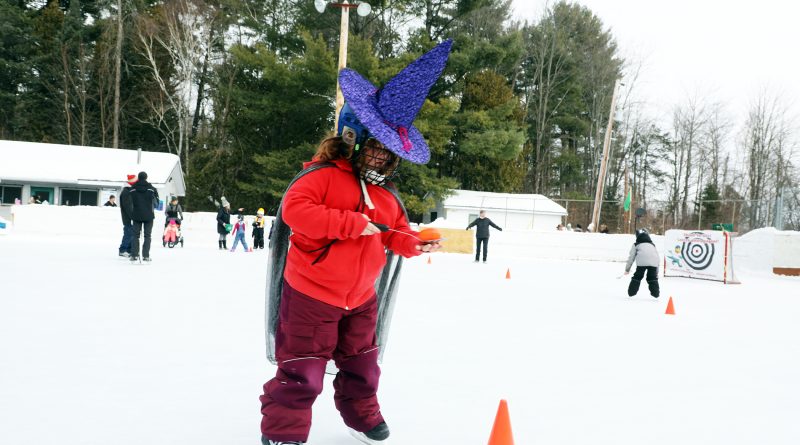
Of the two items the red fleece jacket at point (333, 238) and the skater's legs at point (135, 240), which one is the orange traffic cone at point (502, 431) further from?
the skater's legs at point (135, 240)

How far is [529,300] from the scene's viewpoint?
8477 millimetres

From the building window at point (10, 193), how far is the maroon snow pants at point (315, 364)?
30.8 m

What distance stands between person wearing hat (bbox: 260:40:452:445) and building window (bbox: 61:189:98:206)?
99.4ft

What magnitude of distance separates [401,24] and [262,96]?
27.2 feet

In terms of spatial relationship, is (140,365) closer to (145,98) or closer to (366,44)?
(366,44)

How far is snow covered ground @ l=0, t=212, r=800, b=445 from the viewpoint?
2969mm

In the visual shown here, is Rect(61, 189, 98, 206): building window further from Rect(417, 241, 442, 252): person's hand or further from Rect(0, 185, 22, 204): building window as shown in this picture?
Rect(417, 241, 442, 252): person's hand

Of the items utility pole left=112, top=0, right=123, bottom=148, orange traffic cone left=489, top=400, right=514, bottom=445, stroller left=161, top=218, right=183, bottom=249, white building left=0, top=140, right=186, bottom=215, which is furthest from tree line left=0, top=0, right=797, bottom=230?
orange traffic cone left=489, top=400, right=514, bottom=445

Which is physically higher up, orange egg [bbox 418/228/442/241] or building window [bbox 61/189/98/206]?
orange egg [bbox 418/228/442/241]

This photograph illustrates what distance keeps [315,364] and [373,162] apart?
840mm

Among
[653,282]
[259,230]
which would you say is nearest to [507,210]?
[259,230]

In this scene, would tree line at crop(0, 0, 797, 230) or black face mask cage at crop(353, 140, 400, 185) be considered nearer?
black face mask cage at crop(353, 140, 400, 185)

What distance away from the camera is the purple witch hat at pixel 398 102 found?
2.45 metres

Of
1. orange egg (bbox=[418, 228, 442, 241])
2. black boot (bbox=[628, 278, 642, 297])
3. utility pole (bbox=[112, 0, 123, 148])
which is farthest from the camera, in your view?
utility pole (bbox=[112, 0, 123, 148])
